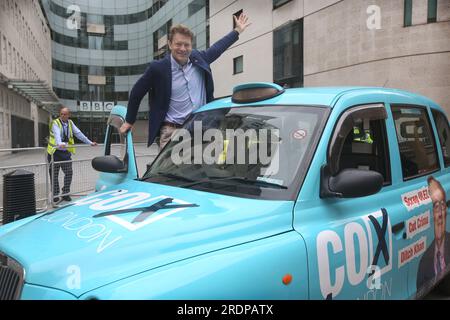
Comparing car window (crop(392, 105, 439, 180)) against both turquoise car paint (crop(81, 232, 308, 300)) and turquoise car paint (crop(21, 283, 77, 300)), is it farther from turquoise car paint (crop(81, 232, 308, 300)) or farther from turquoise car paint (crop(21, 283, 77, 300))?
turquoise car paint (crop(21, 283, 77, 300))

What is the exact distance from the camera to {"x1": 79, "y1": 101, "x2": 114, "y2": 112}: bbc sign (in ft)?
182

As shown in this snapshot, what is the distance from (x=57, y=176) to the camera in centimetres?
720

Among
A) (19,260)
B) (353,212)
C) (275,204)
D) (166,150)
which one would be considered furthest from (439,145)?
(19,260)

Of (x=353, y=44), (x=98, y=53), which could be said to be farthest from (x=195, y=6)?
(x=98, y=53)

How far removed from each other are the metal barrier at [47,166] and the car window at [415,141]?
3.31 m

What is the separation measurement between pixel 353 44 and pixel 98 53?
150ft

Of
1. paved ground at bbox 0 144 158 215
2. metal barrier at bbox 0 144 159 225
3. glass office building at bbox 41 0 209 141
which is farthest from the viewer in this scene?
glass office building at bbox 41 0 209 141

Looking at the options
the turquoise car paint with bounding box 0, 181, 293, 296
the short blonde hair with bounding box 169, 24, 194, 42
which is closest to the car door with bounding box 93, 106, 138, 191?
the short blonde hair with bounding box 169, 24, 194, 42

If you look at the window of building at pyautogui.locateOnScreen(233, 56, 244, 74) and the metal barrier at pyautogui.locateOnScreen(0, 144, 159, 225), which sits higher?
the window of building at pyautogui.locateOnScreen(233, 56, 244, 74)

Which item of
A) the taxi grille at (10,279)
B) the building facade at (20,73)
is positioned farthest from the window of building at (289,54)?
the taxi grille at (10,279)

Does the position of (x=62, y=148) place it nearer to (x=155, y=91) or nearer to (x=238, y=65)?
(x=155, y=91)

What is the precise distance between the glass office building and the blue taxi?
5127 centimetres

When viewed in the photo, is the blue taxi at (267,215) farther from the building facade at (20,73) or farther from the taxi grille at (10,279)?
the building facade at (20,73)

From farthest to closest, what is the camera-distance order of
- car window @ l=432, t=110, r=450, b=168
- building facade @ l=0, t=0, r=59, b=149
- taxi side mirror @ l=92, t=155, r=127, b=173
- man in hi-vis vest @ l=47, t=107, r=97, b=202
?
building facade @ l=0, t=0, r=59, b=149 → man in hi-vis vest @ l=47, t=107, r=97, b=202 → car window @ l=432, t=110, r=450, b=168 → taxi side mirror @ l=92, t=155, r=127, b=173
